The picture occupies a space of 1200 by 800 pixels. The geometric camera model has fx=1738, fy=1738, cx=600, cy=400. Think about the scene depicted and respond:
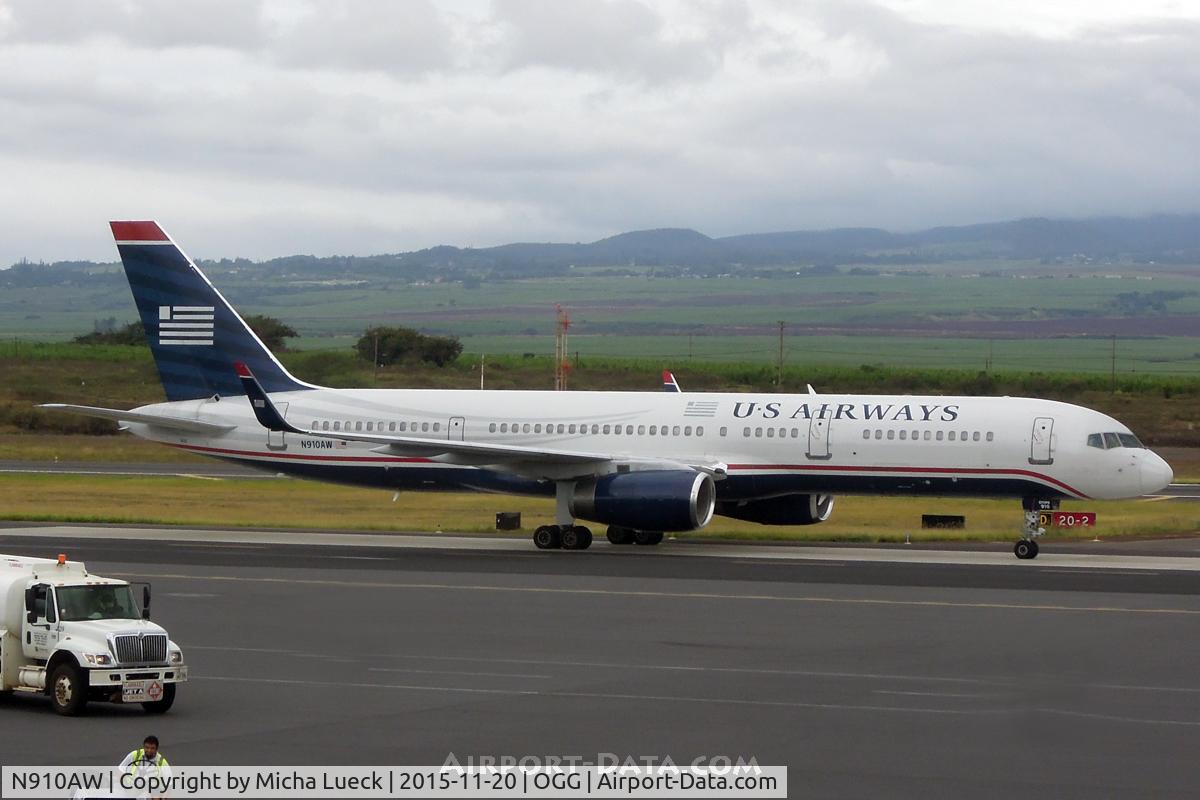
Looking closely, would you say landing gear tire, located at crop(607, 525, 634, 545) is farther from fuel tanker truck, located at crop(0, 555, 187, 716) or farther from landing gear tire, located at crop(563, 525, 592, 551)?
fuel tanker truck, located at crop(0, 555, 187, 716)

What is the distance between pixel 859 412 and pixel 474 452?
10000 millimetres

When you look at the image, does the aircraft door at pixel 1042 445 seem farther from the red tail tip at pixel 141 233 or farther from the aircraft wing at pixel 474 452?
the red tail tip at pixel 141 233

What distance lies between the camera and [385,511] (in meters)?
58.2

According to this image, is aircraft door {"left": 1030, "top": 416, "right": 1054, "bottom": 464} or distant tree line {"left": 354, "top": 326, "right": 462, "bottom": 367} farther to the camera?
distant tree line {"left": 354, "top": 326, "right": 462, "bottom": 367}

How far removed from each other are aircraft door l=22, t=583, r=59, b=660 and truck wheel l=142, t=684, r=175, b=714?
1390 mm

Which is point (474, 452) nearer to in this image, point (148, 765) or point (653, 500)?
point (653, 500)

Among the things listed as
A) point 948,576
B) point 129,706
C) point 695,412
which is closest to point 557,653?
point 129,706

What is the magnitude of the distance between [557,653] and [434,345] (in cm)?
11064

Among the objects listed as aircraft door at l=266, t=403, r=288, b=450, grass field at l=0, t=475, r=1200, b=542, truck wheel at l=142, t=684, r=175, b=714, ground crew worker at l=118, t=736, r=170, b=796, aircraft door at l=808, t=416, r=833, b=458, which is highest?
aircraft door at l=808, t=416, r=833, b=458

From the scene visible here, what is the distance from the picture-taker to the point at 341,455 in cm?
4828

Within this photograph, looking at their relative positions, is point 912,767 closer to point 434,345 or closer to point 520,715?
point 520,715

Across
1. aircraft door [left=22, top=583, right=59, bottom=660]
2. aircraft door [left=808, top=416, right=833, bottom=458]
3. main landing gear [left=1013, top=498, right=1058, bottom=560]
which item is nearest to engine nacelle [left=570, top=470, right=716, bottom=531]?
aircraft door [left=808, top=416, right=833, bottom=458]

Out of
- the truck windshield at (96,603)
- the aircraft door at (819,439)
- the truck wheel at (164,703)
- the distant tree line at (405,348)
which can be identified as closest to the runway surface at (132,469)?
the aircraft door at (819,439)

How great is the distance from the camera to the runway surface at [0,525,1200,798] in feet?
63.6
